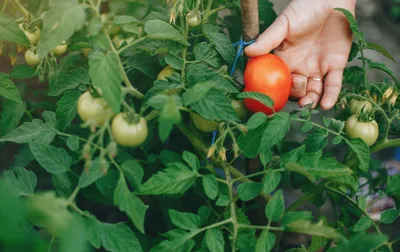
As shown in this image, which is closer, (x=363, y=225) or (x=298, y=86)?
(x=363, y=225)

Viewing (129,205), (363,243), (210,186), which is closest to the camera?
(363,243)

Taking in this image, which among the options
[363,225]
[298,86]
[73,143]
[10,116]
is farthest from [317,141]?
[10,116]

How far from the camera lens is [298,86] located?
4.49 ft

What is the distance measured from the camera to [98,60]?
2.83ft

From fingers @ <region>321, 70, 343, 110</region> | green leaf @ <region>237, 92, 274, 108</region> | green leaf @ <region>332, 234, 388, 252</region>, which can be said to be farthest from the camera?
fingers @ <region>321, 70, 343, 110</region>

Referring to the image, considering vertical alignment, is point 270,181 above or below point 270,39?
below

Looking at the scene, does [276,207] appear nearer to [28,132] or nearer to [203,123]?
[203,123]

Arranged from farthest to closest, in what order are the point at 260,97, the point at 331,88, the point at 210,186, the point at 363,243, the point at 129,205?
1. the point at 331,88
2. the point at 260,97
3. the point at 210,186
4. the point at 129,205
5. the point at 363,243

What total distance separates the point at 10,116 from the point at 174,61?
0.45 meters

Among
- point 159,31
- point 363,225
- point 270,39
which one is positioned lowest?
point 363,225

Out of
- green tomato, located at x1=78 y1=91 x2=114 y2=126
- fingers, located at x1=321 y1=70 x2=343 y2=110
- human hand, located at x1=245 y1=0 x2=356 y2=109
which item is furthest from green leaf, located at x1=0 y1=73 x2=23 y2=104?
fingers, located at x1=321 y1=70 x2=343 y2=110

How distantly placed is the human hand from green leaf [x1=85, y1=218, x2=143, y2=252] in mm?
643

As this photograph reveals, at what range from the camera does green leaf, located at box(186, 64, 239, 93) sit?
39.9 inches

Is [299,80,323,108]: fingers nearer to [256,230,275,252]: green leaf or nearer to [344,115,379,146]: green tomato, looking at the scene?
[344,115,379,146]: green tomato
